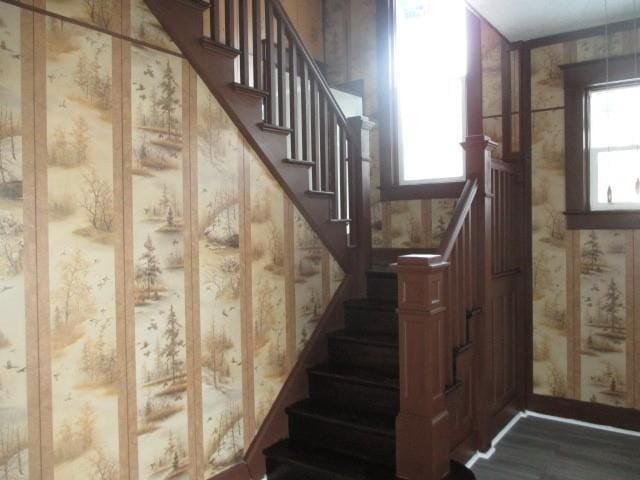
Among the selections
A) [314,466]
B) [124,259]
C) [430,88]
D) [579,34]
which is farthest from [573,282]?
[124,259]

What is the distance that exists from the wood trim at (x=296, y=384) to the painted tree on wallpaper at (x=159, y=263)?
0.52 m

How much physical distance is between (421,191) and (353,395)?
2.12m

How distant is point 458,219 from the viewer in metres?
3.07

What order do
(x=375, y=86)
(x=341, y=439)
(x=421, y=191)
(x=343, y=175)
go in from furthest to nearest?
(x=375, y=86) < (x=421, y=191) < (x=343, y=175) < (x=341, y=439)

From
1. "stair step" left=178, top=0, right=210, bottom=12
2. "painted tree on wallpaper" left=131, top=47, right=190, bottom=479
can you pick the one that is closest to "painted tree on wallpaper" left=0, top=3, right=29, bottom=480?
"painted tree on wallpaper" left=131, top=47, right=190, bottom=479

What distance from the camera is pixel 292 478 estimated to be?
9.87ft

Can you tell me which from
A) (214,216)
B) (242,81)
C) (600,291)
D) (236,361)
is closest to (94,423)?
(236,361)

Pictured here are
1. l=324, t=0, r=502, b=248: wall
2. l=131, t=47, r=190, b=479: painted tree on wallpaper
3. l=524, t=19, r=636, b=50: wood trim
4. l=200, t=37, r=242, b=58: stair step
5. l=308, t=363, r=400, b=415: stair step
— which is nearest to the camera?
l=131, t=47, r=190, b=479: painted tree on wallpaper

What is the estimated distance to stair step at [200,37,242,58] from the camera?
2754mm

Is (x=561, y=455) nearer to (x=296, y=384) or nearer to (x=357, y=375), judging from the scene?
(x=357, y=375)

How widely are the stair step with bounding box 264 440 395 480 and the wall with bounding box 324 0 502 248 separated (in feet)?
7.28

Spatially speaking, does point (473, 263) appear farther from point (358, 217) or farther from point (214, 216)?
point (214, 216)

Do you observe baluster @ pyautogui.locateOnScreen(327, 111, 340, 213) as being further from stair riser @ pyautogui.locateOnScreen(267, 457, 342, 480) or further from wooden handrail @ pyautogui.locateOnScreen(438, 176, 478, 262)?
stair riser @ pyautogui.locateOnScreen(267, 457, 342, 480)

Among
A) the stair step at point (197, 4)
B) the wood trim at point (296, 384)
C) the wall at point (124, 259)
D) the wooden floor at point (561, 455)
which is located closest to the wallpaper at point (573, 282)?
the wooden floor at point (561, 455)
